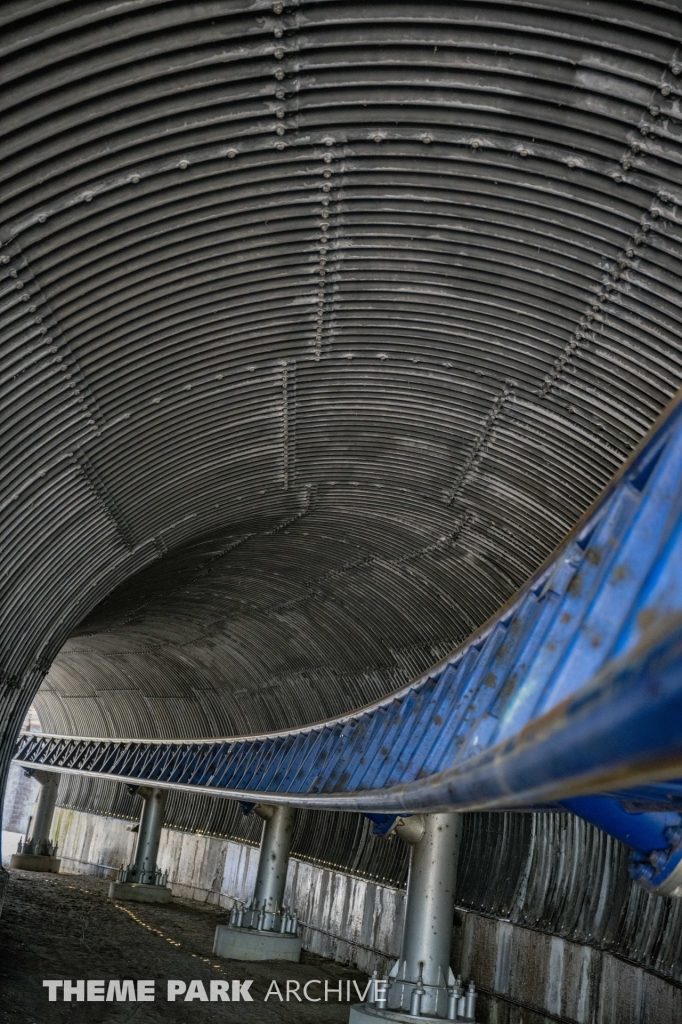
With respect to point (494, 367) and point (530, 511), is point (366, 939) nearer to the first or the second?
point (530, 511)

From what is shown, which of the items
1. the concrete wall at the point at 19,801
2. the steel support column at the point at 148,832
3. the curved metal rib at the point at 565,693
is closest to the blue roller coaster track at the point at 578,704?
the curved metal rib at the point at 565,693

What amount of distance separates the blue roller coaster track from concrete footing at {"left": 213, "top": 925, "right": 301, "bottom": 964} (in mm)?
6508

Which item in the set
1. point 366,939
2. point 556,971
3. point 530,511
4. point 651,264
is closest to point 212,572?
point 366,939

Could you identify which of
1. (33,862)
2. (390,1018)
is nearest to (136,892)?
(33,862)

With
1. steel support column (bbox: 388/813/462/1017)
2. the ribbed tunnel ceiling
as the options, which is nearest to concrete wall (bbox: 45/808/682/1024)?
steel support column (bbox: 388/813/462/1017)

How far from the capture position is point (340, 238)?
377 inches

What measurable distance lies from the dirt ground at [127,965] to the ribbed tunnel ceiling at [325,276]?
3806 mm

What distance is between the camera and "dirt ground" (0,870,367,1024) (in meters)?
13.2

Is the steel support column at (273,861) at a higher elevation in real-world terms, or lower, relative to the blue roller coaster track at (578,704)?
lower

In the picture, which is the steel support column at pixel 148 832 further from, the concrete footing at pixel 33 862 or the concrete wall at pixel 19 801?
the concrete wall at pixel 19 801

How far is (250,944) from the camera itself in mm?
18062

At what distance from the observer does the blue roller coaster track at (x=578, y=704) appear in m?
2.49

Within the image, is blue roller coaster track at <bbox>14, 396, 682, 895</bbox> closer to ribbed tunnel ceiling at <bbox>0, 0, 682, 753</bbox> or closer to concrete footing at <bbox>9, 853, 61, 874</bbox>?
ribbed tunnel ceiling at <bbox>0, 0, 682, 753</bbox>

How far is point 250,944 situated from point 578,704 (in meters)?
17.1
